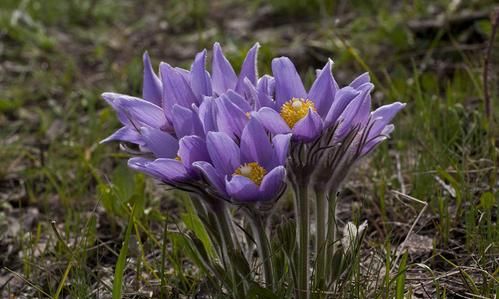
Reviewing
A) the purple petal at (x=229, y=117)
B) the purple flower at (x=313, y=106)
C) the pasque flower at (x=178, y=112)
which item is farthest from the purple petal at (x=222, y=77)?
the purple petal at (x=229, y=117)

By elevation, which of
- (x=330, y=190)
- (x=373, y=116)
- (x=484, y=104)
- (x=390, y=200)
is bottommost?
(x=390, y=200)

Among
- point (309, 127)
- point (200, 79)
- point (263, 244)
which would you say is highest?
point (200, 79)

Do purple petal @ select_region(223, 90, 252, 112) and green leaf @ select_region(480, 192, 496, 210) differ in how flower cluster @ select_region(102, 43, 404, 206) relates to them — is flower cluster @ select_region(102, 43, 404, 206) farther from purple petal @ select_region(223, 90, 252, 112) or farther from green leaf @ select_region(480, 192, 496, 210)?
green leaf @ select_region(480, 192, 496, 210)

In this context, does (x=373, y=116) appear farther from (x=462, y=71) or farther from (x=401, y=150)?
(x=462, y=71)

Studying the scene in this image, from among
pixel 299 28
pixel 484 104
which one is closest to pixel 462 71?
pixel 484 104

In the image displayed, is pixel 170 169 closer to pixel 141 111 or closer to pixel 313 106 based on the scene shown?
pixel 141 111

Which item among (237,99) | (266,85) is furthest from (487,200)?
(237,99)
